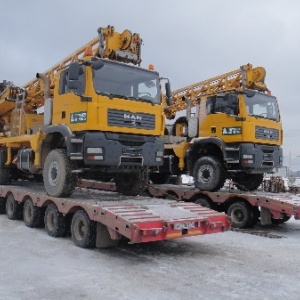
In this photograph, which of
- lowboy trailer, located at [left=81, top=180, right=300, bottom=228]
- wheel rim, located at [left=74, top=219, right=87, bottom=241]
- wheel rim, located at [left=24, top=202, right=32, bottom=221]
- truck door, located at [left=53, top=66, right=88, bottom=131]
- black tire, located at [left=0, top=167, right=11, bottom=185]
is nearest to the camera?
wheel rim, located at [left=74, top=219, right=87, bottom=241]

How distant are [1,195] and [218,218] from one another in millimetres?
5863

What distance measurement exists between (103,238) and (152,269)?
1308 mm

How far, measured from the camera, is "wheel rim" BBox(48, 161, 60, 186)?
8.31m

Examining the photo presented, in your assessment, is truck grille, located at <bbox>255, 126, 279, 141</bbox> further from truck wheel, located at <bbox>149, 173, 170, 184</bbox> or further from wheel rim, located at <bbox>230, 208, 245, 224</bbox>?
truck wheel, located at <bbox>149, 173, 170, 184</bbox>

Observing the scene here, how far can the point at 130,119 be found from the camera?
7.98 m

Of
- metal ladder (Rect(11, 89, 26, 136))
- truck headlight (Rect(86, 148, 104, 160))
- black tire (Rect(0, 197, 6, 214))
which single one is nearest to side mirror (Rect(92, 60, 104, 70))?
truck headlight (Rect(86, 148, 104, 160))

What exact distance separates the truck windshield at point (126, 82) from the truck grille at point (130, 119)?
0.30 m

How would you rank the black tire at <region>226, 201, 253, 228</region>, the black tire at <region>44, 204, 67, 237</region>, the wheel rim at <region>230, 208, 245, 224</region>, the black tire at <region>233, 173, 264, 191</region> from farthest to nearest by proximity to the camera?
the black tire at <region>233, 173, 264, 191</region>, the wheel rim at <region>230, 208, 245, 224</region>, the black tire at <region>226, 201, 253, 228</region>, the black tire at <region>44, 204, 67, 237</region>

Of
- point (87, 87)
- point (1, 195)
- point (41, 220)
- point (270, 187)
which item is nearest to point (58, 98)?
point (87, 87)

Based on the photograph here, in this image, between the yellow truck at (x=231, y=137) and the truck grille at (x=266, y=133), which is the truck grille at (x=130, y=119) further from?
the truck grille at (x=266, y=133)

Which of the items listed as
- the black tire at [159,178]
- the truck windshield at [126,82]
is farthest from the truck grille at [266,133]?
the black tire at [159,178]

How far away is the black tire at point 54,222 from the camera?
7914mm

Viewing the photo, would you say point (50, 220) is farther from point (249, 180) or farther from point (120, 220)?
point (249, 180)

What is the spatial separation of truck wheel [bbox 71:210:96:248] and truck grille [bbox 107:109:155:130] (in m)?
1.77
